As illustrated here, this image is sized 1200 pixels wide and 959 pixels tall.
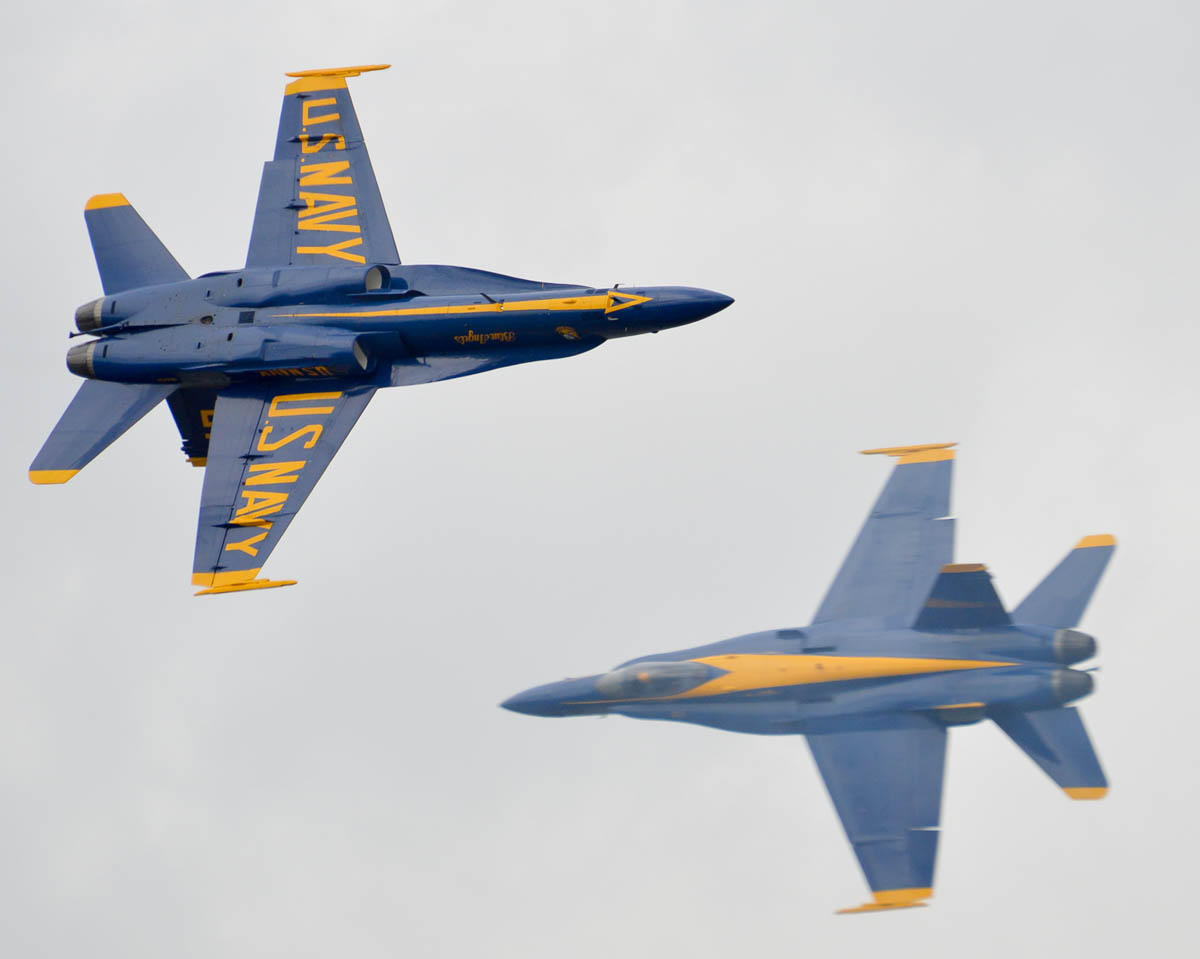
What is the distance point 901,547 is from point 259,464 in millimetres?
13720

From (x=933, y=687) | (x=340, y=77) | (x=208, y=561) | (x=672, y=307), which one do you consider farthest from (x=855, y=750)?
(x=340, y=77)

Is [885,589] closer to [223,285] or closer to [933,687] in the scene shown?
[933,687]

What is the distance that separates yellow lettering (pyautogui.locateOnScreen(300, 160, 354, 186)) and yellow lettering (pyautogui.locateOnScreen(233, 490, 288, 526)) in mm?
7877

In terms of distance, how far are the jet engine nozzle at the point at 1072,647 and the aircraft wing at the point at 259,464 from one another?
15483 millimetres

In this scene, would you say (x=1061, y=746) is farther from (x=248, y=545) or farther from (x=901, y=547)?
(x=248, y=545)

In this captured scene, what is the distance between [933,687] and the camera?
56.6m

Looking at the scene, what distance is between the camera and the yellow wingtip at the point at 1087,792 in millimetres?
55188

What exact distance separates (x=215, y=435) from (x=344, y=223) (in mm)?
5765

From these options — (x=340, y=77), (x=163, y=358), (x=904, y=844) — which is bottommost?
(x=904, y=844)

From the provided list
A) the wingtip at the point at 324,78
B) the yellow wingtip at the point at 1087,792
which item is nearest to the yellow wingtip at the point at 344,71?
the wingtip at the point at 324,78

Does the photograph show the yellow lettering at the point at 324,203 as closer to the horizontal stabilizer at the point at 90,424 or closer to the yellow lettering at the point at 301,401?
the yellow lettering at the point at 301,401

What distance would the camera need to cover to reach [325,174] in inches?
2458

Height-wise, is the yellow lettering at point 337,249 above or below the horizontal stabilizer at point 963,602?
above

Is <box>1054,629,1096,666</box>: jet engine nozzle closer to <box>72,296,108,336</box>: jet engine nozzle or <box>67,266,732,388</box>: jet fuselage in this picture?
<box>67,266,732,388</box>: jet fuselage
